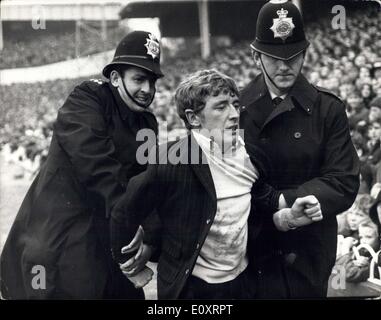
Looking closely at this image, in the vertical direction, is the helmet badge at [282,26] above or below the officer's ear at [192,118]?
above

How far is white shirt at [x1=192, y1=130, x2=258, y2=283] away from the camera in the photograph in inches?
76.2

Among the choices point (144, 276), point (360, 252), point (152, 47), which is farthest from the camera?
point (360, 252)

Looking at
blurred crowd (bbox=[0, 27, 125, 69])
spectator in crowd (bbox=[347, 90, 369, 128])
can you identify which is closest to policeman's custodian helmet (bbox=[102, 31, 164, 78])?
blurred crowd (bbox=[0, 27, 125, 69])

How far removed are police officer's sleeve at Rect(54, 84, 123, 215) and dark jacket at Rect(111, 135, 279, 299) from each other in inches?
5.8

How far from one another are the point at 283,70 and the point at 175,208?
2.32 feet

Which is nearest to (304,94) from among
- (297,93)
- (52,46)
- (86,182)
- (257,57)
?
(297,93)

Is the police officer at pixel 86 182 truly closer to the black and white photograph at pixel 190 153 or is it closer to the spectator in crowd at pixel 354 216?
the black and white photograph at pixel 190 153

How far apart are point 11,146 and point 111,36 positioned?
2.40ft

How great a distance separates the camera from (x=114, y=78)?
2.20 meters

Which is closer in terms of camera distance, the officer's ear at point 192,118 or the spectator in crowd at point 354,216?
Result: the officer's ear at point 192,118

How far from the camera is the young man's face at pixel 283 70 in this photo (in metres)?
2.15

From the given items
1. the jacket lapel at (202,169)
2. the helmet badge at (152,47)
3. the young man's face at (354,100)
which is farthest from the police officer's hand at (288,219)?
the young man's face at (354,100)

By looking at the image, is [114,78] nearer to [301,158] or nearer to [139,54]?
[139,54]

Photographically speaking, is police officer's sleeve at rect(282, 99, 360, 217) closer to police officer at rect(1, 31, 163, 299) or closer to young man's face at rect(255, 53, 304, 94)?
young man's face at rect(255, 53, 304, 94)
